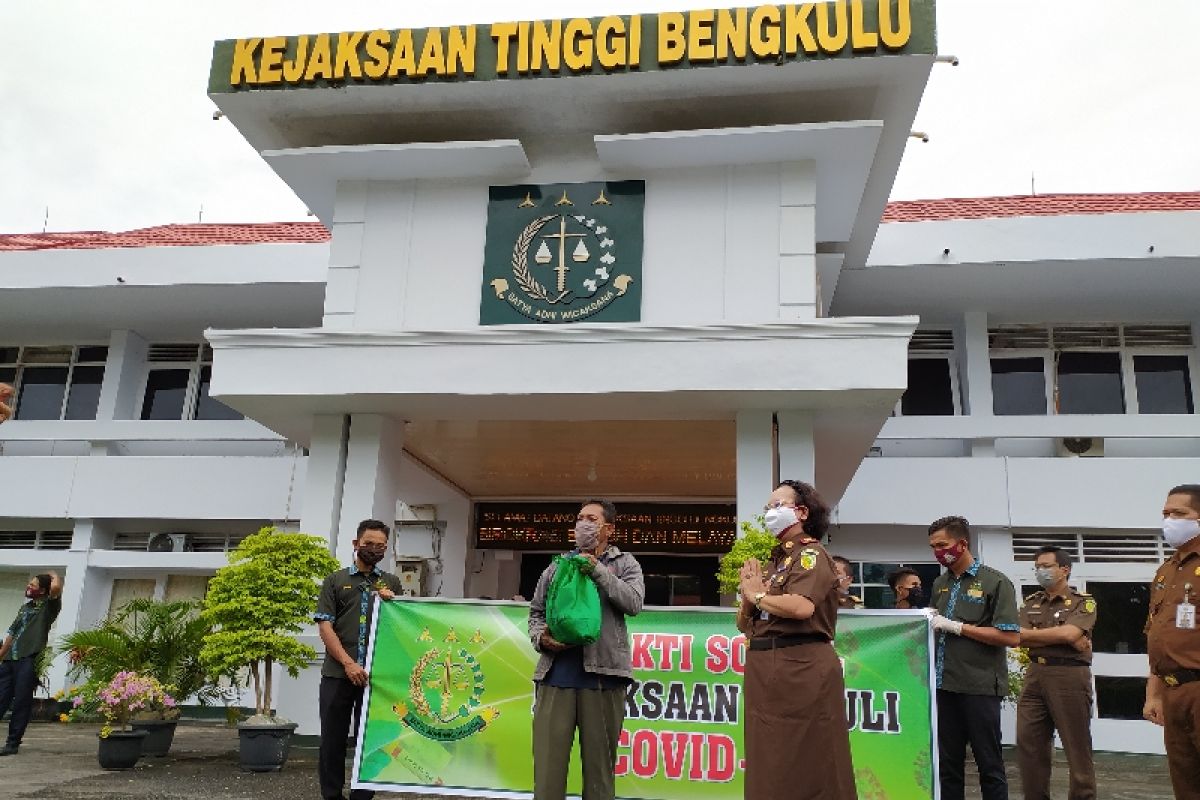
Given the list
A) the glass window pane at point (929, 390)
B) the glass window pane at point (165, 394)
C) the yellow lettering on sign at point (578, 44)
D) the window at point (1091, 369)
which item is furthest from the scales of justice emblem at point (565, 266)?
the glass window pane at point (165, 394)

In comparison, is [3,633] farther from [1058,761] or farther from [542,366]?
[1058,761]

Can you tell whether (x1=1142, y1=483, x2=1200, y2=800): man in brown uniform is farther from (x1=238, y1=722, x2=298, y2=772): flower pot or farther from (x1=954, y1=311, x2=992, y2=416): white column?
(x1=954, y1=311, x2=992, y2=416): white column

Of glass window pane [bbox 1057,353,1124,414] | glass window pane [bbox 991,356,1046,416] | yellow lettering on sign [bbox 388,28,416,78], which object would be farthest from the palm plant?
glass window pane [bbox 1057,353,1124,414]

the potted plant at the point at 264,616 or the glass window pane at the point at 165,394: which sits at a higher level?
the glass window pane at the point at 165,394

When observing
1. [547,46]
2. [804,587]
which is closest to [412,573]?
[547,46]

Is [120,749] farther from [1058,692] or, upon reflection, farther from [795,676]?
[1058,692]

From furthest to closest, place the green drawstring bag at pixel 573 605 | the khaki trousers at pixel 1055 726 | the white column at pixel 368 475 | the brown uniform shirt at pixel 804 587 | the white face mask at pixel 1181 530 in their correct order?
the white column at pixel 368 475 < the khaki trousers at pixel 1055 726 < the white face mask at pixel 1181 530 < the green drawstring bag at pixel 573 605 < the brown uniform shirt at pixel 804 587

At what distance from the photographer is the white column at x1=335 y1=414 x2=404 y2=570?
29.1 ft

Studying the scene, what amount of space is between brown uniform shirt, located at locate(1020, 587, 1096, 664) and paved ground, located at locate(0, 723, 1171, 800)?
2027 mm

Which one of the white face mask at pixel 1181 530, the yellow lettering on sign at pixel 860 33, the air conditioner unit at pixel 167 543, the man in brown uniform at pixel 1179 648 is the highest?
the yellow lettering on sign at pixel 860 33

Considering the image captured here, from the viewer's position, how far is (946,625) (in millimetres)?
5387

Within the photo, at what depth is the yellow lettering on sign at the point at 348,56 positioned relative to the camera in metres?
8.72

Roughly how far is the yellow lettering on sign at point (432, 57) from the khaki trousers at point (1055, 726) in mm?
6968

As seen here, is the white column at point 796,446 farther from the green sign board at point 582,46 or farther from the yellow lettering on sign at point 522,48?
the yellow lettering on sign at point 522,48
